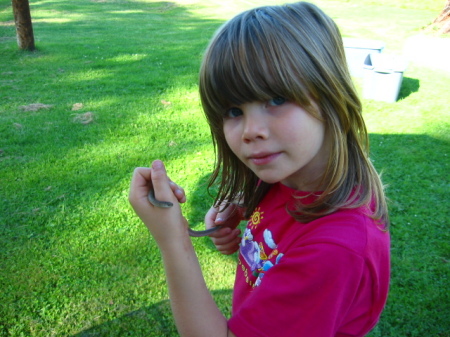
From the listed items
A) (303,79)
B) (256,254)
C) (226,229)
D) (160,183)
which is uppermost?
(303,79)

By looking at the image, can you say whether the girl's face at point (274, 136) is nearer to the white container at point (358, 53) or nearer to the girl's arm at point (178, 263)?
the girl's arm at point (178, 263)

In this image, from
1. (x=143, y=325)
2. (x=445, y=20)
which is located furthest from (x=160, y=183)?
(x=445, y=20)

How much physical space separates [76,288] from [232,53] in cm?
217

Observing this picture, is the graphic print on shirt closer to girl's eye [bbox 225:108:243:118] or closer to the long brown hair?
the long brown hair

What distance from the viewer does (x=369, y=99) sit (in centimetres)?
612

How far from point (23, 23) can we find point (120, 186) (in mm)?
6024

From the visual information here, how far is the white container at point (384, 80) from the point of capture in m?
5.87

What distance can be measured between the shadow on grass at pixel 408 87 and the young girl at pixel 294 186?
223 inches

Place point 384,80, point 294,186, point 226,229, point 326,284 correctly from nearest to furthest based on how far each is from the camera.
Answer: point 326,284, point 294,186, point 226,229, point 384,80

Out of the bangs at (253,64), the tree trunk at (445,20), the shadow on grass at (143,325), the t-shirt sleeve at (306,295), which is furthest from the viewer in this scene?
the tree trunk at (445,20)

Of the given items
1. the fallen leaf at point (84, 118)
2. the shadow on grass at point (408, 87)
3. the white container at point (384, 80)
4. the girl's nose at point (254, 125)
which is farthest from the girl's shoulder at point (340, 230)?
the shadow on grass at point (408, 87)

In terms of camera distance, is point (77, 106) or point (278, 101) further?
point (77, 106)

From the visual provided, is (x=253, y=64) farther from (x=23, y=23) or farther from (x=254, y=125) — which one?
(x=23, y=23)

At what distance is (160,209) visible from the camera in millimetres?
1193
